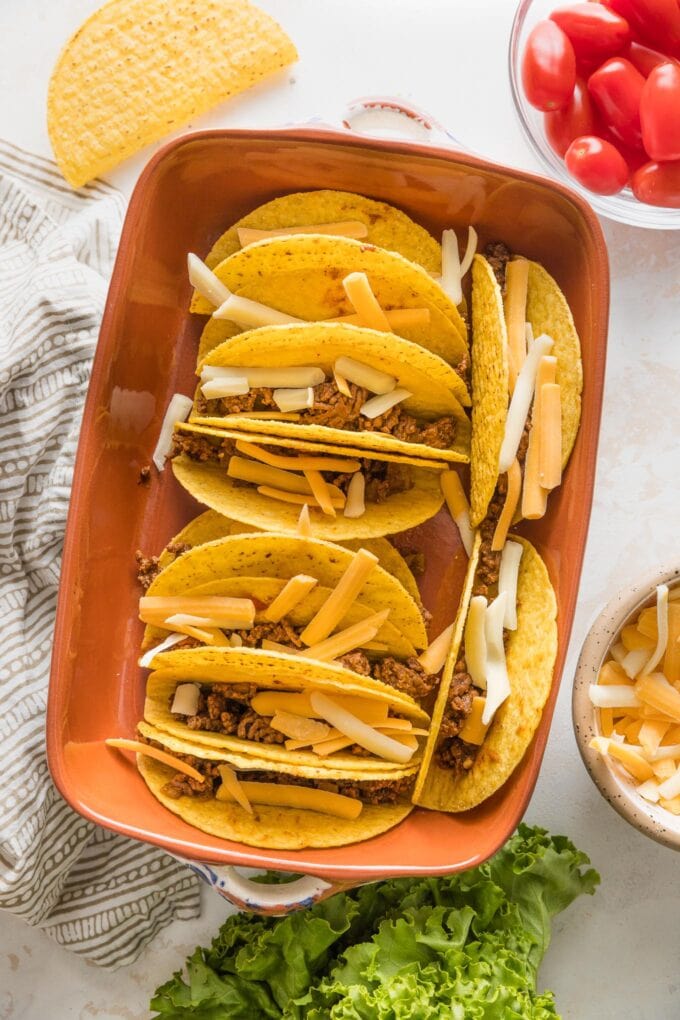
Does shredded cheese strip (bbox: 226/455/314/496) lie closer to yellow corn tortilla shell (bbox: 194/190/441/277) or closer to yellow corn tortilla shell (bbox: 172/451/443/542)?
yellow corn tortilla shell (bbox: 172/451/443/542)

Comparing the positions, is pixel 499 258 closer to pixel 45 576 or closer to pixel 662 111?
pixel 662 111

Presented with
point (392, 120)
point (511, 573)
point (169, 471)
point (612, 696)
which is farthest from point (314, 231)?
point (612, 696)

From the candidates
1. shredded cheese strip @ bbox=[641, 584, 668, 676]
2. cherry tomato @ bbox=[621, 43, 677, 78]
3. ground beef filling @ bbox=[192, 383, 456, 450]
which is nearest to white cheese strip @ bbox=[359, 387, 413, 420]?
ground beef filling @ bbox=[192, 383, 456, 450]

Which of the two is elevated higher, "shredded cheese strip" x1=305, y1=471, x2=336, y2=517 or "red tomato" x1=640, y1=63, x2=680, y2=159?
"red tomato" x1=640, y1=63, x2=680, y2=159

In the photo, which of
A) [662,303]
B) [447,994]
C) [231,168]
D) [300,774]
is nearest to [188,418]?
[231,168]

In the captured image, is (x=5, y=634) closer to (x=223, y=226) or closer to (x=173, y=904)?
(x=173, y=904)
